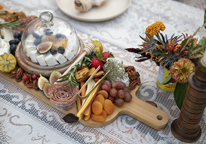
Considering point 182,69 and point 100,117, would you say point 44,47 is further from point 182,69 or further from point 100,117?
point 182,69

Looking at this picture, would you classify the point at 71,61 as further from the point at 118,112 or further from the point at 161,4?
the point at 161,4

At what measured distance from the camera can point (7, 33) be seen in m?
1.58

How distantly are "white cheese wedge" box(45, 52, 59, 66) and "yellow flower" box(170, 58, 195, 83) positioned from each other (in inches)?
25.9

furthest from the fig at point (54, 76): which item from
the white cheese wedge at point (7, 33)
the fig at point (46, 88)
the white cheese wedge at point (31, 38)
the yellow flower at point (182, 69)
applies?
the yellow flower at point (182, 69)

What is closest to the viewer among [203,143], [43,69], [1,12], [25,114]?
[203,143]

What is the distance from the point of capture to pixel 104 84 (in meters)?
1.28

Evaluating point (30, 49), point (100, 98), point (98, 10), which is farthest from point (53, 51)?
point (98, 10)

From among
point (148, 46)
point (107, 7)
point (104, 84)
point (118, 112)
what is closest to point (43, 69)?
point (104, 84)

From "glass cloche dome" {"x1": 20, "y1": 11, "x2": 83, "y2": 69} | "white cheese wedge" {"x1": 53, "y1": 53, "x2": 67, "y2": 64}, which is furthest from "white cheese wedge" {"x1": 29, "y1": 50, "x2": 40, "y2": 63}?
"white cheese wedge" {"x1": 53, "y1": 53, "x2": 67, "y2": 64}

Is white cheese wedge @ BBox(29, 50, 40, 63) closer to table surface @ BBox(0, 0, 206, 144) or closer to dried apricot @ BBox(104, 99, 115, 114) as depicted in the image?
table surface @ BBox(0, 0, 206, 144)

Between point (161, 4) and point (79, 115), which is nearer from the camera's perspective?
point (79, 115)

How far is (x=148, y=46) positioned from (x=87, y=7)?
0.80m

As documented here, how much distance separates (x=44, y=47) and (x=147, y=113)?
68 centimetres

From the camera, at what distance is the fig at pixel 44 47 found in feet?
4.39
